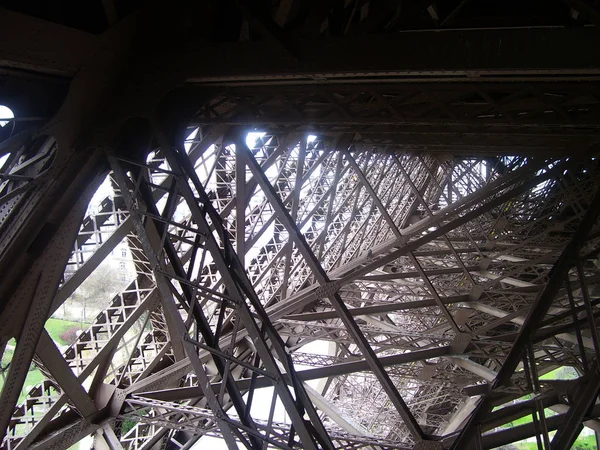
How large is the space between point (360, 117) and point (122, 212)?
3.46m

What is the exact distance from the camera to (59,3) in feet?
14.4

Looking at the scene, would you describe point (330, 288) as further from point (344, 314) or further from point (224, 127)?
point (224, 127)

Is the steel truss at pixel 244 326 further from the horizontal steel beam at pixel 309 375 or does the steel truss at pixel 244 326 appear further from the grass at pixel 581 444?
the grass at pixel 581 444

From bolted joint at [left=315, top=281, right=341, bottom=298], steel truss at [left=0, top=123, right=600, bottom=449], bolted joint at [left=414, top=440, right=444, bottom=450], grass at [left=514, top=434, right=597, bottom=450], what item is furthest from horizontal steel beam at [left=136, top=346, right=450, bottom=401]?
grass at [left=514, top=434, right=597, bottom=450]

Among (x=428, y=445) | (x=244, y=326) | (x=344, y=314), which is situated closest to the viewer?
(x=428, y=445)

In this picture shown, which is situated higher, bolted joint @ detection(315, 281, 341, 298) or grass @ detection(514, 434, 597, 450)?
bolted joint @ detection(315, 281, 341, 298)

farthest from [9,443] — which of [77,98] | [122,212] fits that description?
[77,98]

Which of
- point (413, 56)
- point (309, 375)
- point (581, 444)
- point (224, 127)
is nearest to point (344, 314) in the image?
point (309, 375)

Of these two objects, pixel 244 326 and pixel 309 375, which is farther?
pixel 244 326

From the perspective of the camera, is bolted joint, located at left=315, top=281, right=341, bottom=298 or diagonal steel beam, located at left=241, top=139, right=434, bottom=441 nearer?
diagonal steel beam, located at left=241, top=139, right=434, bottom=441

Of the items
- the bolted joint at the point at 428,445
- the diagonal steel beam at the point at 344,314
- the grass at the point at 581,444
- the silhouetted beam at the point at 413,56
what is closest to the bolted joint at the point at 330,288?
the diagonal steel beam at the point at 344,314

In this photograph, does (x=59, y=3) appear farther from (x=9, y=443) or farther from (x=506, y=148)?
(x=506, y=148)

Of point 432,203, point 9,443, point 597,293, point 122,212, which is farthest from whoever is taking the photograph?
point 432,203

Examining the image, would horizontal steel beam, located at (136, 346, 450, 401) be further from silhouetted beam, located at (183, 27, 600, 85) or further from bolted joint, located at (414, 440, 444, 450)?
silhouetted beam, located at (183, 27, 600, 85)
